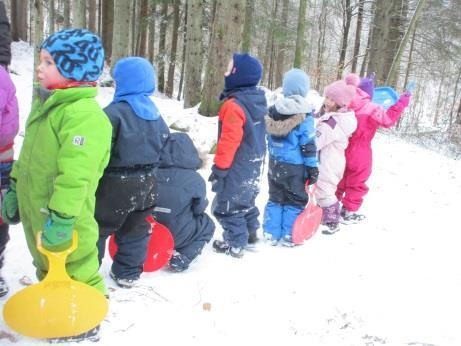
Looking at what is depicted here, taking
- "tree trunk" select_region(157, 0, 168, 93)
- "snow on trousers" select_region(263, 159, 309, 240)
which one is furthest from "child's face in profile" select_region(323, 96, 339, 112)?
"tree trunk" select_region(157, 0, 168, 93)

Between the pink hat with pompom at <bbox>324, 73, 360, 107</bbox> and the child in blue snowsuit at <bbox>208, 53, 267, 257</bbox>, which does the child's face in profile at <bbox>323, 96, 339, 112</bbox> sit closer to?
the pink hat with pompom at <bbox>324, 73, 360, 107</bbox>

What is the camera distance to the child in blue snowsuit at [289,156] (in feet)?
14.5

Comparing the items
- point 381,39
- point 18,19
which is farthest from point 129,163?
point 18,19

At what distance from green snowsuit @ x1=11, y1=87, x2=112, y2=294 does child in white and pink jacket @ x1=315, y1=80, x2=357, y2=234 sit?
3167 millimetres

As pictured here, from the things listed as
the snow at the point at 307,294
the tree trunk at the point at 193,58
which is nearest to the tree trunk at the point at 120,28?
the tree trunk at the point at 193,58

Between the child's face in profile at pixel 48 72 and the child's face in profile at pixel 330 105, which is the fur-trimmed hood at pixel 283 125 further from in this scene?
the child's face in profile at pixel 48 72

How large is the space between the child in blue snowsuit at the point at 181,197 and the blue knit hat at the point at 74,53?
1187mm

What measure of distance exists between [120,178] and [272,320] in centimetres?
147

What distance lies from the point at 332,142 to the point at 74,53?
347 centimetres

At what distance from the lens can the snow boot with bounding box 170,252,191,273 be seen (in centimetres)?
369

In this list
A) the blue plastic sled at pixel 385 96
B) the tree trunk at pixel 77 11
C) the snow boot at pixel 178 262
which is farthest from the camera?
the tree trunk at pixel 77 11

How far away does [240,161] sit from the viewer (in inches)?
163

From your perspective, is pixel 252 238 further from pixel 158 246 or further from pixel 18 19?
pixel 18 19

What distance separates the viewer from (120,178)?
294 centimetres
